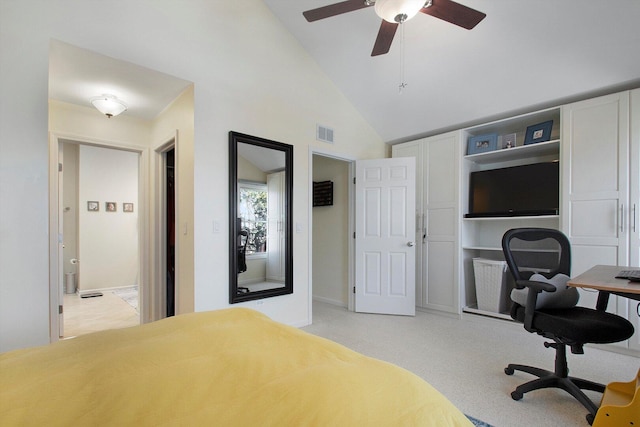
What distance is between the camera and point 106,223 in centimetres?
567

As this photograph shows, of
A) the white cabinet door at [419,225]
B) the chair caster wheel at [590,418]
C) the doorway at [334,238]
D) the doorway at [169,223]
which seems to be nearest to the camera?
the chair caster wheel at [590,418]

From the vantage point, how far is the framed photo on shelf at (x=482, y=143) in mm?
3681

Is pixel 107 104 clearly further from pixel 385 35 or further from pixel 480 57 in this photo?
pixel 480 57

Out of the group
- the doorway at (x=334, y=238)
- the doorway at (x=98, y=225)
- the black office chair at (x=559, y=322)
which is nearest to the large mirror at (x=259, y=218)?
the doorway at (x=334, y=238)

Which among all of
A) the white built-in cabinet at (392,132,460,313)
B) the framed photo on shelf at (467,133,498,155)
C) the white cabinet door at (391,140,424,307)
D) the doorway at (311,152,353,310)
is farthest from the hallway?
the framed photo on shelf at (467,133,498,155)

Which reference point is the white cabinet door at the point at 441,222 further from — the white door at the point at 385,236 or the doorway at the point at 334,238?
the doorway at the point at 334,238

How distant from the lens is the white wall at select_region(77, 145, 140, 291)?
5453 mm

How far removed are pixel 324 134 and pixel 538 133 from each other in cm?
241

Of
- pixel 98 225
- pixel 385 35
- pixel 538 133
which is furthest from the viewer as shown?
pixel 98 225

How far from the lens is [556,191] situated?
3.20m

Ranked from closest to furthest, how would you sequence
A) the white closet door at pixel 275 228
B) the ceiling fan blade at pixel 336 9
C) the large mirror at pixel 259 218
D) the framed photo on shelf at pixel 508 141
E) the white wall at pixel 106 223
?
1. the ceiling fan blade at pixel 336 9
2. the large mirror at pixel 259 218
3. the white closet door at pixel 275 228
4. the framed photo on shelf at pixel 508 141
5. the white wall at pixel 106 223

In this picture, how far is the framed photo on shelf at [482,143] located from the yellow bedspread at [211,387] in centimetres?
354

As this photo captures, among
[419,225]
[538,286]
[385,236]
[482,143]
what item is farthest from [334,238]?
[538,286]

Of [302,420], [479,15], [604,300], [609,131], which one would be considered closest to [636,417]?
[604,300]
